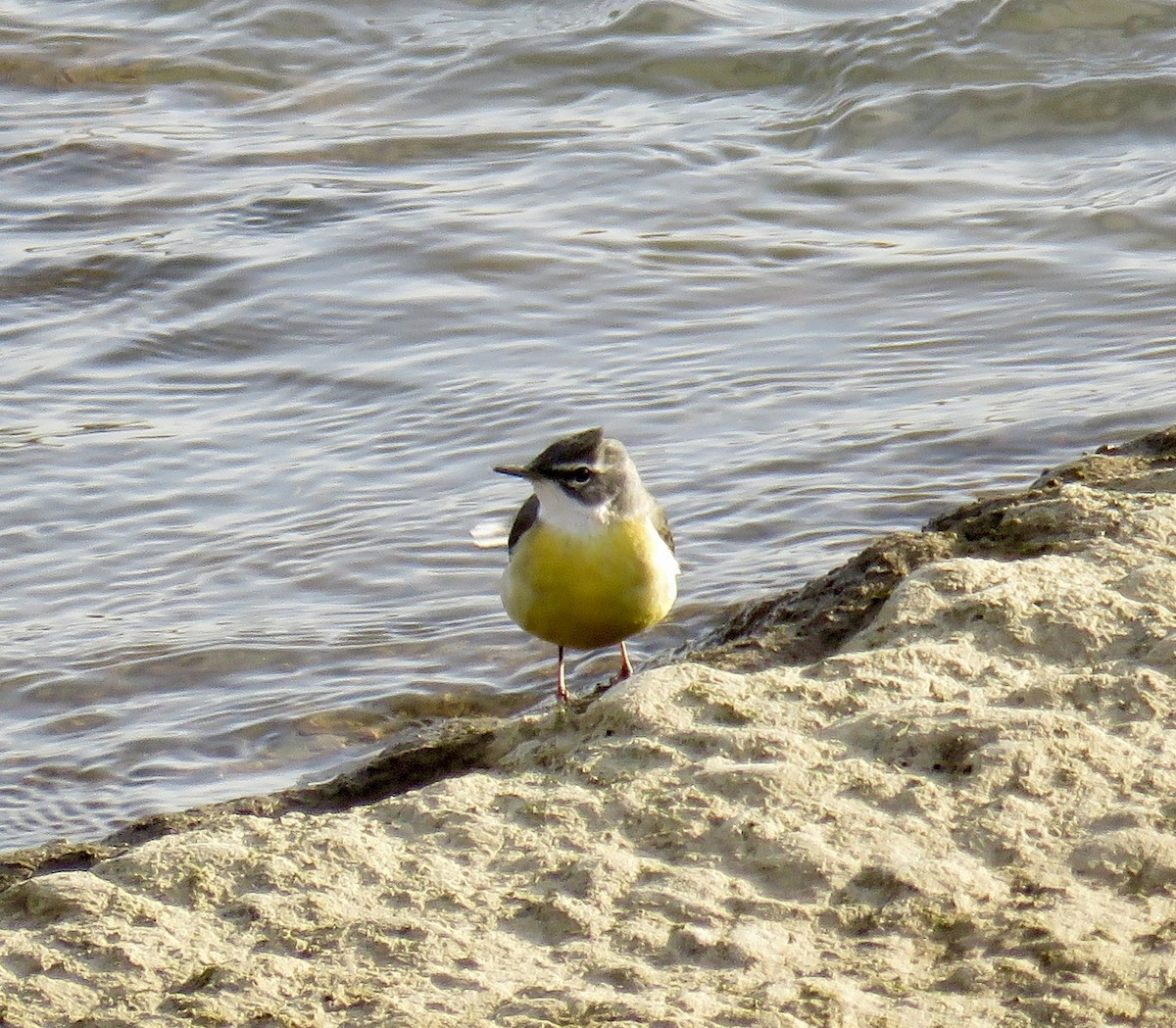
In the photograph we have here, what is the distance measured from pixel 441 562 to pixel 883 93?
7.35 meters

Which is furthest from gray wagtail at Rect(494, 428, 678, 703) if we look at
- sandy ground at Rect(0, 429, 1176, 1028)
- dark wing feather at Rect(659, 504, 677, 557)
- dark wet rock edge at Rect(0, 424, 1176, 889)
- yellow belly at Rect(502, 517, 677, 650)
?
sandy ground at Rect(0, 429, 1176, 1028)

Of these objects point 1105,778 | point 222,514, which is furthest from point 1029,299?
point 1105,778

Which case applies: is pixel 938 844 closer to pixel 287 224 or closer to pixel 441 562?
pixel 441 562

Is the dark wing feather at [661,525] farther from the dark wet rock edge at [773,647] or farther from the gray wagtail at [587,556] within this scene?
the dark wet rock edge at [773,647]

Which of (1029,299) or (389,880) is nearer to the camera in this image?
(389,880)

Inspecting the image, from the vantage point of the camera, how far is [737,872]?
3748 mm

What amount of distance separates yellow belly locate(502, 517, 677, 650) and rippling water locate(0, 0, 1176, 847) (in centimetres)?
114

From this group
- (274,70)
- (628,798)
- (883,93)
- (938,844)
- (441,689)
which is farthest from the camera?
(274,70)

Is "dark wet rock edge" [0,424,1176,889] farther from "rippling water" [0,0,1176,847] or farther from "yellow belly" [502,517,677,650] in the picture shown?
"rippling water" [0,0,1176,847]

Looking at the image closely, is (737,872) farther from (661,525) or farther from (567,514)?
(661,525)

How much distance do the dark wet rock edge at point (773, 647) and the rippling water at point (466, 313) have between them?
1201 millimetres

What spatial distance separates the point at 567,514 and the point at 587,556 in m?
0.15

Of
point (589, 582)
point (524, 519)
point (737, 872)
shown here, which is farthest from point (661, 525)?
point (737, 872)

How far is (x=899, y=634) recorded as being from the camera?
188 inches
